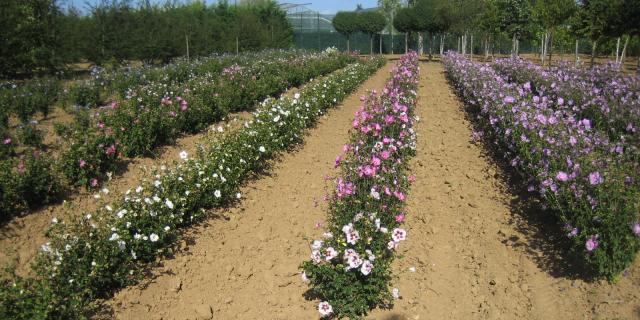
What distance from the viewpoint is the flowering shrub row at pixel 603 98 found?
603 cm

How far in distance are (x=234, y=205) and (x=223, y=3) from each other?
2805 cm

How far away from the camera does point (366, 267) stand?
3.12 meters

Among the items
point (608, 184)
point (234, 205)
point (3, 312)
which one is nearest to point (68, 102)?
point (234, 205)

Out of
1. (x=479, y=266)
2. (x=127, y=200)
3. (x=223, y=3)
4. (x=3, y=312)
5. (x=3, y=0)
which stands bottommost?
(x=479, y=266)

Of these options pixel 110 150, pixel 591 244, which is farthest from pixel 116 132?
pixel 591 244

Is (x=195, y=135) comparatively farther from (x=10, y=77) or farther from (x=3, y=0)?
(x=10, y=77)

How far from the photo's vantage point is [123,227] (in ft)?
12.3

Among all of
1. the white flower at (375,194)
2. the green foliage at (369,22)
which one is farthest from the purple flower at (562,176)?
the green foliage at (369,22)

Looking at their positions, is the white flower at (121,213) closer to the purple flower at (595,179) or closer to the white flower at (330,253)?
the white flower at (330,253)

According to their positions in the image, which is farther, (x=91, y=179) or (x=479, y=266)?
(x=91, y=179)

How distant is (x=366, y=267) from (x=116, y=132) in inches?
171

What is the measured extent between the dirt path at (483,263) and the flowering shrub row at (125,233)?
6.19 feet

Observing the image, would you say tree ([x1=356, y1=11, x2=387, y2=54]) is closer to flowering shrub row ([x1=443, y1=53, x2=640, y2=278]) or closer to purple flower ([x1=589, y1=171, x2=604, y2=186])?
flowering shrub row ([x1=443, y1=53, x2=640, y2=278])

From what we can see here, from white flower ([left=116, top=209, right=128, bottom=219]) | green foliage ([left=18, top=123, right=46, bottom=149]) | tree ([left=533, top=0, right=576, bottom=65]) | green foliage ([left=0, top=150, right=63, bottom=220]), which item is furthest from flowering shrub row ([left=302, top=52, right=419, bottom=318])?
tree ([left=533, top=0, right=576, bottom=65])
